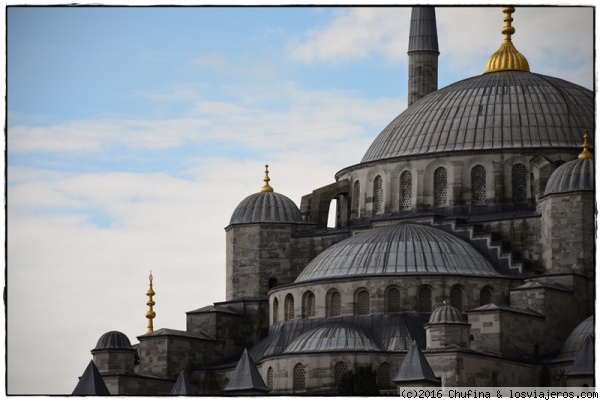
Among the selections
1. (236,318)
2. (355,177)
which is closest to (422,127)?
(355,177)

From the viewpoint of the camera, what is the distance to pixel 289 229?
109 metres

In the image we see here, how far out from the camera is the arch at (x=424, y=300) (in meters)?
99.1

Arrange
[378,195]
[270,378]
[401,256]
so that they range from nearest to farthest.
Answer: [270,378], [401,256], [378,195]

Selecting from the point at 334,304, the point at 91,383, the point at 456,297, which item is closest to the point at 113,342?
the point at 91,383

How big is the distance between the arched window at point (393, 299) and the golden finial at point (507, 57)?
18.3 m

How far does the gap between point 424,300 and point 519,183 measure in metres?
10.2

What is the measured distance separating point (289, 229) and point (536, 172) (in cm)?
1141

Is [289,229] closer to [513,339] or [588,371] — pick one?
[513,339]

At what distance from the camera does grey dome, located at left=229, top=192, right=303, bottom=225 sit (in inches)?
4296

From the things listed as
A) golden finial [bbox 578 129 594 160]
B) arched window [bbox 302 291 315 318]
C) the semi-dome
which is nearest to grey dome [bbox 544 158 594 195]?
Result: golden finial [bbox 578 129 594 160]

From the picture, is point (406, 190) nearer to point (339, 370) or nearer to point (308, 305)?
point (308, 305)

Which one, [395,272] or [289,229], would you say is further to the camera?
[289,229]

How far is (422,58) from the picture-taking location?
11850 centimetres

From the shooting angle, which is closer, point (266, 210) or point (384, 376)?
point (384, 376)
